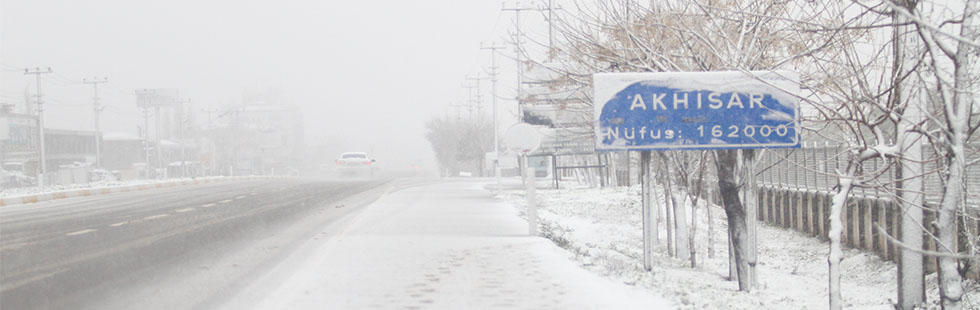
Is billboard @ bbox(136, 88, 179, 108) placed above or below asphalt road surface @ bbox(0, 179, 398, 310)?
above

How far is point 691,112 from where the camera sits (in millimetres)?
9148

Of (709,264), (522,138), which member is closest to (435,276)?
(709,264)

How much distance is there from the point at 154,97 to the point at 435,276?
241ft

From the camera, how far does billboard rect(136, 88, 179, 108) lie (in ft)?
251

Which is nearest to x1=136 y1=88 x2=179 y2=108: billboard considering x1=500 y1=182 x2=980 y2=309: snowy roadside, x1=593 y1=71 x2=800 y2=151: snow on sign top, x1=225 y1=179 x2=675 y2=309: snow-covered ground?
x1=500 y1=182 x2=980 y2=309: snowy roadside

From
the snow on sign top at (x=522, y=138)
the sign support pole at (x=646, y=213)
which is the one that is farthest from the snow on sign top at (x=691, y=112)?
the snow on sign top at (x=522, y=138)

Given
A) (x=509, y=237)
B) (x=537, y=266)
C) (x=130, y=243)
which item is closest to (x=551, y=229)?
(x=509, y=237)

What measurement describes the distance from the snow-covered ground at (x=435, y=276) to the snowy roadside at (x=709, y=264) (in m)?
0.57

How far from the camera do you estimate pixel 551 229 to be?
14414mm

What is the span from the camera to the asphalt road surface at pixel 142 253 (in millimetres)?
7684

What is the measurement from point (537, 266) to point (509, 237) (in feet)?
11.2

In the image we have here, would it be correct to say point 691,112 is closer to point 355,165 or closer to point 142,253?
point 142,253

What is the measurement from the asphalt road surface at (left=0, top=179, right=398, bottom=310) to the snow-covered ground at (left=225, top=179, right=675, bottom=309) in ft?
1.57

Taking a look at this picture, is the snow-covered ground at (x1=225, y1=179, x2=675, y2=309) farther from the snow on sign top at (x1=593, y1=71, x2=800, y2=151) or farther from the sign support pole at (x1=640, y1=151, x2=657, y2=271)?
the snow on sign top at (x1=593, y1=71, x2=800, y2=151)
